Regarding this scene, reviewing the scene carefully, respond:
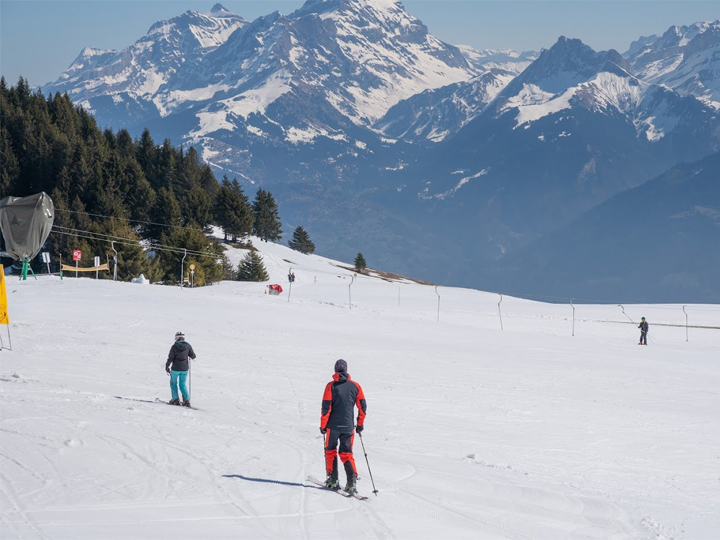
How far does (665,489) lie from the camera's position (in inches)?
539

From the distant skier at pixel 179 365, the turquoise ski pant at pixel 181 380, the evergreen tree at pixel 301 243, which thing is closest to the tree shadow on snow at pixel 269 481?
the distant skier at pixel 179 365

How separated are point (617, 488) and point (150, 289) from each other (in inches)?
1391

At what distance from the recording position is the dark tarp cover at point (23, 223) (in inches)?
1599

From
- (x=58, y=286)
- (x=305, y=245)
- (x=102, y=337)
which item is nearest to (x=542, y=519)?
(x=102, y=337)

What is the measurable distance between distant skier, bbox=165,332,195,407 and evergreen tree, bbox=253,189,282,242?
4107 inches

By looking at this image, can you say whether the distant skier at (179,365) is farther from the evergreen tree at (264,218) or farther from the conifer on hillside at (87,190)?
the evergreen tree at (264,218)

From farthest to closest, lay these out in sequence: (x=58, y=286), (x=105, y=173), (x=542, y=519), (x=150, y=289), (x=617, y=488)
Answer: (x=105, y=173) → (x=150, y=289) → (x=58, y=286) → (x=617, y=488) → (x=542, y=519)

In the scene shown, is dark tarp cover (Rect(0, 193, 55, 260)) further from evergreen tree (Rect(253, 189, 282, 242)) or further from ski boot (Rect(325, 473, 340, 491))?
evergreen tree (Rect(253, 189, 282, 242))

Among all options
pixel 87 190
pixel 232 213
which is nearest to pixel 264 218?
pixel 232 213

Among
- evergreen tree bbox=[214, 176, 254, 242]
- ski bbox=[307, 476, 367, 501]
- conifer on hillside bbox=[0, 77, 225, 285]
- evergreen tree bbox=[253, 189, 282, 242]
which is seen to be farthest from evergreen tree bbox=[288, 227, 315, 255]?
ski bbox=[307, 476, 367, 501]

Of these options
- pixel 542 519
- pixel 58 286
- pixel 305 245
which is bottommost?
pixel 542 519

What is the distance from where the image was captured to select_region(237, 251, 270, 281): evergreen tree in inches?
3044

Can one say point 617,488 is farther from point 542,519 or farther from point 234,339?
point 234,339

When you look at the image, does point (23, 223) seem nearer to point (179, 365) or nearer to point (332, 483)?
point (179, 365)
